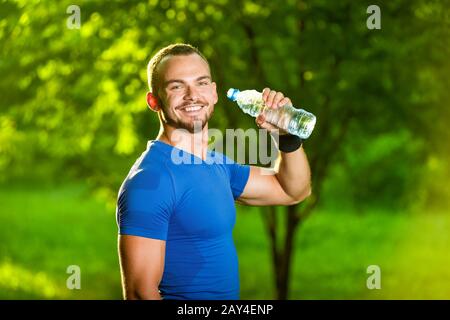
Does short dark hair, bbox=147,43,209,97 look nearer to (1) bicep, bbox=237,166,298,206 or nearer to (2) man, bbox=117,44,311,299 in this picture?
(2) man, bbox=117,44,311,299

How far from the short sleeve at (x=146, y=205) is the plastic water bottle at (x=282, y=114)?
57 centimetres

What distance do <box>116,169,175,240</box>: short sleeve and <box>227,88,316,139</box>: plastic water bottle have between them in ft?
1.87

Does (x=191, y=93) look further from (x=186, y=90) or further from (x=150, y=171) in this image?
(x=150, y=171)

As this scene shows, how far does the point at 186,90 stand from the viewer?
9.23 feet

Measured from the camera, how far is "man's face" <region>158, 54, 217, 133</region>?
2811 mm

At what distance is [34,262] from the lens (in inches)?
556

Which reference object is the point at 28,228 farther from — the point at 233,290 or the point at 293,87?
the point at 233,290

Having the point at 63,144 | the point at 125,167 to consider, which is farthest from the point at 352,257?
the point at 63,144

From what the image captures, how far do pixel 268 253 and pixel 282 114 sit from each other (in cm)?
1089

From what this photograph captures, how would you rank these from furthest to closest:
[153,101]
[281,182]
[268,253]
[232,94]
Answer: [268,253]
[281,182]
[232,94]
[153,101]

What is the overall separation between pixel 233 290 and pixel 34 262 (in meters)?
12.0

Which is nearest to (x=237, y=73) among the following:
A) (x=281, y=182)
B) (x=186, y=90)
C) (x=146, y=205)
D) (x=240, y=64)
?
(x=240, y=64)

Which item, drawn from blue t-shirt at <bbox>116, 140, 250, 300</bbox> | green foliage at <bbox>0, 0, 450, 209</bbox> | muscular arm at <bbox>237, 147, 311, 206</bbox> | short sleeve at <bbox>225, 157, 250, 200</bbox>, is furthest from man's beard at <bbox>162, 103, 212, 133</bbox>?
green foliage at <bbox>0, 0, 450, 209</bbox>

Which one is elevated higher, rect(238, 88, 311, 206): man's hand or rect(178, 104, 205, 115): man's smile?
rect(178, 104, 205, 115): man's smile
